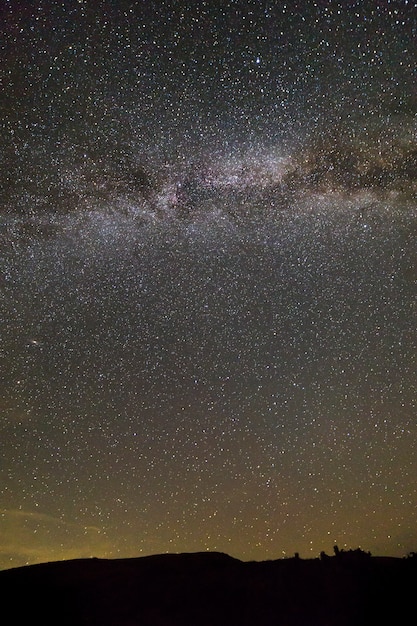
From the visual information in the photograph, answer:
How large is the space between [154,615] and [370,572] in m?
7.20

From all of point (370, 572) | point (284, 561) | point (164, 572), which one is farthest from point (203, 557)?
point (370, 572)

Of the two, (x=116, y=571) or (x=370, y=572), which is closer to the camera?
(x=370, y=572)

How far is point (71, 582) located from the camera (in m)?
20.7

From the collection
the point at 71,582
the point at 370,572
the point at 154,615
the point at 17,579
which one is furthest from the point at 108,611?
the point at 370,572

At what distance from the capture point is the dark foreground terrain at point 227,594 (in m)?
16.5

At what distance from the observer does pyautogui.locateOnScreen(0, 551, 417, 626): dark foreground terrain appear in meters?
16.5

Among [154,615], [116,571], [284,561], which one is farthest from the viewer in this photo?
[116,571]

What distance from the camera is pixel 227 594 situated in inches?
722

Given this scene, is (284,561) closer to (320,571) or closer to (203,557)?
(320,571)

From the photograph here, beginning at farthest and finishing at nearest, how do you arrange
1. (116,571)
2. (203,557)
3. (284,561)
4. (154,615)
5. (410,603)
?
(203,557)
(116,571)
(284,561)
(154,615)
(410,603)

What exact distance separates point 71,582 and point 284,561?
8102 millimetres

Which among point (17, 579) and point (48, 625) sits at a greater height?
point (17, 579)

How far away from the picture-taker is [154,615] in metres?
17.5

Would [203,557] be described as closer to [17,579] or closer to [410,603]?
[17,579]
